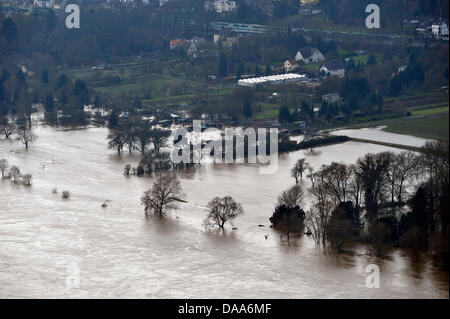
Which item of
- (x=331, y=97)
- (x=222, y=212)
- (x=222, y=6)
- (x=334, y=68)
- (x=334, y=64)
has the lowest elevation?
(x=222, y=212)

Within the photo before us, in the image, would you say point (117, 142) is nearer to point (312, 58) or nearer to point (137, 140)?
point (137, 140)

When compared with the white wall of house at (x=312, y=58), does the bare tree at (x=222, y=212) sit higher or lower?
lower

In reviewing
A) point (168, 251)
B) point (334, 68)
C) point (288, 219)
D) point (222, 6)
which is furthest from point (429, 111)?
point (222, 6)

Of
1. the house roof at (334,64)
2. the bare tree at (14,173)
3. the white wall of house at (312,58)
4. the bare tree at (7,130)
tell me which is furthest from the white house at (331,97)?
the bare tree at (14,173)

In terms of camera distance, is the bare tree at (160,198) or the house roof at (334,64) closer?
the bare tree at (160,198)

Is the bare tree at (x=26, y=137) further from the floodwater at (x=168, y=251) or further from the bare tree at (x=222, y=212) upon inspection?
the bare tree at (x=222, y=212)

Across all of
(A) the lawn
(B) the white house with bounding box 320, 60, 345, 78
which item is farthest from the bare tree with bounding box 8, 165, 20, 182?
(B) the white house with bounding box 320, 60, 345, 78

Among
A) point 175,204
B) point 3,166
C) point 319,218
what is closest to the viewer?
point 319,218
